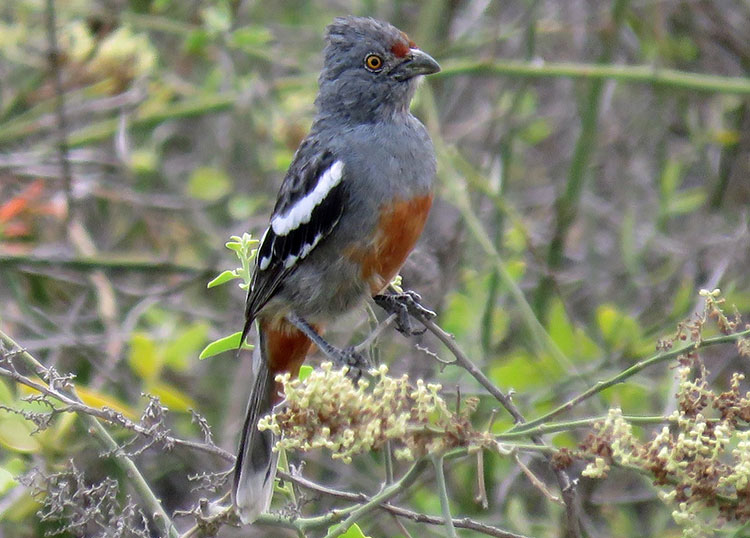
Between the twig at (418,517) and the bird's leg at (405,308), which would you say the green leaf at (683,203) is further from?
the twig at (418,517)

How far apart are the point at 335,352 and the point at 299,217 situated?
23.9 inches

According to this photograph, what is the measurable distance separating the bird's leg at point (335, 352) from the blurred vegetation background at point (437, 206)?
0.50 ft

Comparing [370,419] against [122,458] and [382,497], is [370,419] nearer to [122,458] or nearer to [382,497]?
[382,497]

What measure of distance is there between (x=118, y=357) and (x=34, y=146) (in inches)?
58.9

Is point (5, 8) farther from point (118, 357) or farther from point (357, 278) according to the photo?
point (357, 278)

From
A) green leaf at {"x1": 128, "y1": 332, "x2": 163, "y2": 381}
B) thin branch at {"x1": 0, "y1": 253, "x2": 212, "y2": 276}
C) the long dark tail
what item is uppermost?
the long dark tail

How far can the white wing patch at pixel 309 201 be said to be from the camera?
3.90 meters

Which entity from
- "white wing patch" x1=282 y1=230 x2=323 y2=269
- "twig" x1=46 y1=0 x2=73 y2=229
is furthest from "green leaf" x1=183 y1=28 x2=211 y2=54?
"white wing patch" x1=282 y1=230 x2=323 y2=269

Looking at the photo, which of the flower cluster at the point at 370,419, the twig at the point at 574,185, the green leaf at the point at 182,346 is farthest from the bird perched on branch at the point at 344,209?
the flower cluster at the point at 370,419

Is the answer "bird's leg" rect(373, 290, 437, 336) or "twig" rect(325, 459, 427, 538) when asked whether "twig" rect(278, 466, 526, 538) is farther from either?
"bird's leg" rect(373, 290, 437, 336)

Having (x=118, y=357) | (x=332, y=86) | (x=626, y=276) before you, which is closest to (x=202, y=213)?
(x=118, y=357)

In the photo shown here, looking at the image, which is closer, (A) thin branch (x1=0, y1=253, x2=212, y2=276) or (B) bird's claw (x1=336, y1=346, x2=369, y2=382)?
(B) bird's claw (x1=336, y1=346, x2=369, y2=382)

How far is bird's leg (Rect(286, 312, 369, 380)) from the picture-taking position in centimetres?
343

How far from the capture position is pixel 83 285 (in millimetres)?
5250
